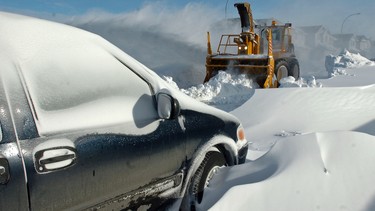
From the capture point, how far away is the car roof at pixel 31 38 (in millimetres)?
1989

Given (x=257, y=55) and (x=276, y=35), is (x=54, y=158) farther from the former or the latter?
(x=276, y=35)

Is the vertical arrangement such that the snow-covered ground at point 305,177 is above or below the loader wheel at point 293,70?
above

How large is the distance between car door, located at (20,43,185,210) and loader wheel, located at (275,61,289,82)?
11.4 metres

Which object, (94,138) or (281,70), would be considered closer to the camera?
(94,138)

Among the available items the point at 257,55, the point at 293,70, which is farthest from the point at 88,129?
the point at 293,70

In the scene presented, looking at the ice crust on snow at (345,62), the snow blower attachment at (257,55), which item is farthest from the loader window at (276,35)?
the ice crust on snow at (345,62)

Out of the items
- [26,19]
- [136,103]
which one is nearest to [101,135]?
[136,103]

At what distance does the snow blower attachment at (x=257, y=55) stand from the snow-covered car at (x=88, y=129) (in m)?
9.42

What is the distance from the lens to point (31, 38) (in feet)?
6.97

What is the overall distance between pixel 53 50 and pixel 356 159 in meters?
2.32

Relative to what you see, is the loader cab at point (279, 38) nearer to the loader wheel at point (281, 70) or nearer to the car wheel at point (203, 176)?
the loader wheel at point (281, 70)

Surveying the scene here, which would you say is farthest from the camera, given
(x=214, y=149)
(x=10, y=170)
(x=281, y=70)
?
(x=281, y=70)

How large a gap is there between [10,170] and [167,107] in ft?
3.81

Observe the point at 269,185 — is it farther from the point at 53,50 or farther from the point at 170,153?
the point at 53,50
